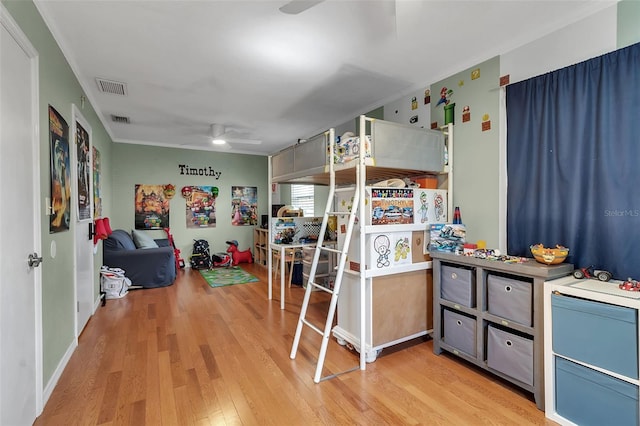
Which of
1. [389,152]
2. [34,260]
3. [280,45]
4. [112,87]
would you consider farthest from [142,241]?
[389,152]

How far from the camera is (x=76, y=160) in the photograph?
112 inches

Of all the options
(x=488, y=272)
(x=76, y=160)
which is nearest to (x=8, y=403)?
(x=76, y=160)

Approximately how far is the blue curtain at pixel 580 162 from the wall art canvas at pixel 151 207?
604cm

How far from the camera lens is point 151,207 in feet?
20.3

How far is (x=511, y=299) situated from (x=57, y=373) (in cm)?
328

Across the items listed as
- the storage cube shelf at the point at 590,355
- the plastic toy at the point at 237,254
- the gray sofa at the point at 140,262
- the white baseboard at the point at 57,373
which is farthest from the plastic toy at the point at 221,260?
the storage cube shelf at the point at 590,355

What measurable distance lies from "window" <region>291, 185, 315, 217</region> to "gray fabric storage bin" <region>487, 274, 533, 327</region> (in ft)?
14.2

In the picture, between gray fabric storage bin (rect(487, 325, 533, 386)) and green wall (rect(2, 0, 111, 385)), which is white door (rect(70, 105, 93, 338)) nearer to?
green wall (rect(2, 0, 111, 385))

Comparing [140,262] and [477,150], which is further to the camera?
[140,262]

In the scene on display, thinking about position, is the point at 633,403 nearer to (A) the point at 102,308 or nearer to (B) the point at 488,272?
(B) the point at 488,272

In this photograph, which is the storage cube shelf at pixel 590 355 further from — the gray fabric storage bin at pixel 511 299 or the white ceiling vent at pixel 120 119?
the white ceiling vent at pixel 120 119

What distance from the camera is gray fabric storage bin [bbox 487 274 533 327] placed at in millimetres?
2016

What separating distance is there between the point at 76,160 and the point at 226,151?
4118 millimetres

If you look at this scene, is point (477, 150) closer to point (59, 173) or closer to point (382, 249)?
point (382, 249)
